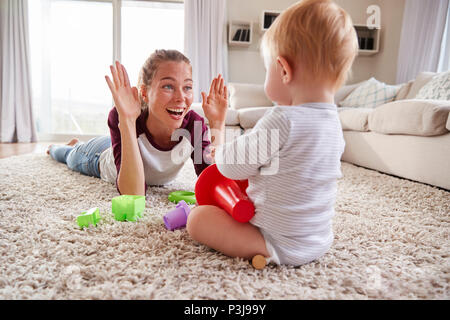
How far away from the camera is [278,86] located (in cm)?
69

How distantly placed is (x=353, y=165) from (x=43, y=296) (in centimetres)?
221

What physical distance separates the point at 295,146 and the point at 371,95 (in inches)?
110

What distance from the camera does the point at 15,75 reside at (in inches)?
144

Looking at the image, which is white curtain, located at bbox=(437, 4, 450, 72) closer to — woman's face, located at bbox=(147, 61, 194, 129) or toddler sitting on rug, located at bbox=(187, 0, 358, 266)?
woman's face, located at bbox=(147, 61, 194, 129)

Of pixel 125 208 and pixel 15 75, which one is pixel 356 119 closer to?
pixel 125 208

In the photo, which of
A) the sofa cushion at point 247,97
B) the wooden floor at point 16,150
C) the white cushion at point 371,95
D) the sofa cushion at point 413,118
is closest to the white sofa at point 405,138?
the sofa cushion at point 413,118

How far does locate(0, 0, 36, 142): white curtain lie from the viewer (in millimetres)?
3572

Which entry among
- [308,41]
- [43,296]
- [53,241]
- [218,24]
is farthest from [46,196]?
[218,24]

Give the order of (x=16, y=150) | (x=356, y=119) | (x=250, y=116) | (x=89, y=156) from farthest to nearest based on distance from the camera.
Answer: (x=250, y=116) < (x=16, y=150) < (x=356, y=119) < (x=89, y=156)

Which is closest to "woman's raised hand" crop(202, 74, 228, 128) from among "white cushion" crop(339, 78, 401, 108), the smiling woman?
the smiling woman

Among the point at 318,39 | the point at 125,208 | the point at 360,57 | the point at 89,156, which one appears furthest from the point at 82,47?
the point at 318,39
